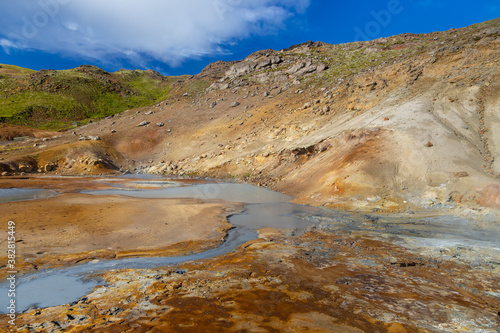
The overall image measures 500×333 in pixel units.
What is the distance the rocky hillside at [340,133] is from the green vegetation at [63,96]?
1849 cm

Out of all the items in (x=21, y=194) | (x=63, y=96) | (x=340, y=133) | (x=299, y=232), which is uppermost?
(x=63, y=96)

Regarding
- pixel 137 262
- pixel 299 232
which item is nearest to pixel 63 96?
pixel 137 262

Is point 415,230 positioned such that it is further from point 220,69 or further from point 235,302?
point 220,69

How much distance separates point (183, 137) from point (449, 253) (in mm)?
38148

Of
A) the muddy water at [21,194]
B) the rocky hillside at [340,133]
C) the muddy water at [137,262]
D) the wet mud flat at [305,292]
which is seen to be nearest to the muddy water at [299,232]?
the muddy water at [137,262]

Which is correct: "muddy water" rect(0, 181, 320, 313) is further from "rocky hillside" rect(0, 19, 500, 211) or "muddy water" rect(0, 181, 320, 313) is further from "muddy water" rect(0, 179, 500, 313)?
"rocky hillside" rect(0, 19, 500, 211)

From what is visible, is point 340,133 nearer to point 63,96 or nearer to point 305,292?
point 305,292

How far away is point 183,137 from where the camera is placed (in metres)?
42.0

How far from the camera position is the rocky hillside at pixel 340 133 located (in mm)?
16125

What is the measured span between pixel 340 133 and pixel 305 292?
19.2 meters

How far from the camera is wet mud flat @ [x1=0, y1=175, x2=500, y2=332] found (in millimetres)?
4469

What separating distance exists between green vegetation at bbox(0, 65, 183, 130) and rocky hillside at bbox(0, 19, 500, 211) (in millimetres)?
18493

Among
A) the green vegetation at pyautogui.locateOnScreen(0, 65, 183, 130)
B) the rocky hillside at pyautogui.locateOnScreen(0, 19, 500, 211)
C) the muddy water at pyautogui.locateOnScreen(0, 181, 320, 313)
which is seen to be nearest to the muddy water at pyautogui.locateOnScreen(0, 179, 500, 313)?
the muddy water at pyautogui.locateOnScreen(0, 181, 320, 313)

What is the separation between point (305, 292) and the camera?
5684 mm
